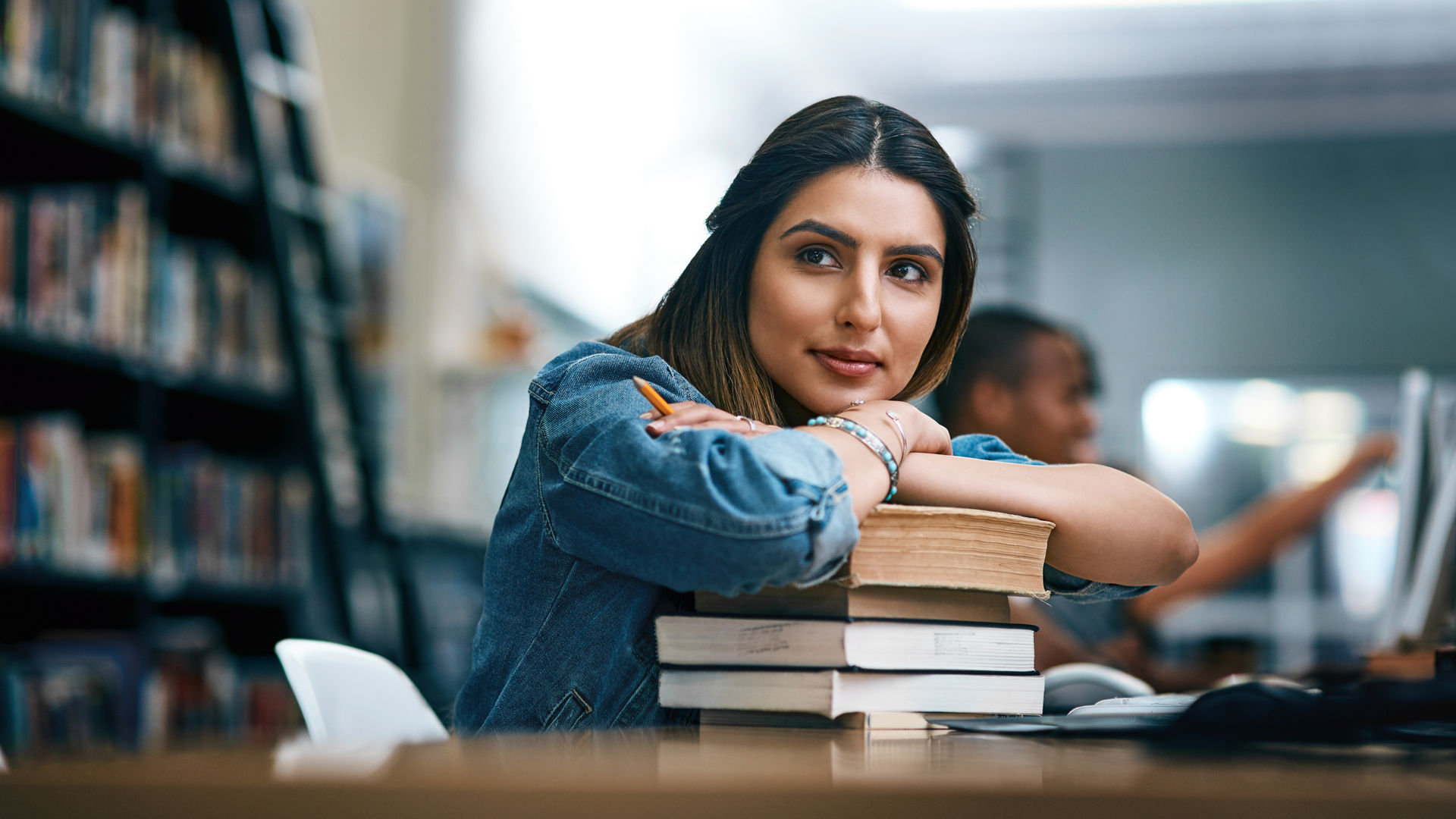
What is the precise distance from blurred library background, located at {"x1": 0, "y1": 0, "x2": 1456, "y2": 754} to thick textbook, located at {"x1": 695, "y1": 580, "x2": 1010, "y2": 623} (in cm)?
35

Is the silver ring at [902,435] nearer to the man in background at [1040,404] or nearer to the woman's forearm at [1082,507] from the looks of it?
the woman's forearm at [1082,507]

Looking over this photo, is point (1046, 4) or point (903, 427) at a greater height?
point (1046, 4)

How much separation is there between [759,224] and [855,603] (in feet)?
1.20

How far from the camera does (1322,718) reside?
0.53 meters

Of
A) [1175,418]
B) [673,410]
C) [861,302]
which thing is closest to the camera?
[673,410]

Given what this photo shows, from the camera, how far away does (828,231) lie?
931 mm

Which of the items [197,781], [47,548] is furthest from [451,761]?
[47,548]

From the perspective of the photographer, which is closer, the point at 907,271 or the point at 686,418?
the point at 686,418

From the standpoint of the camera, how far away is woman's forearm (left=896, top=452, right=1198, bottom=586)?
0.83m

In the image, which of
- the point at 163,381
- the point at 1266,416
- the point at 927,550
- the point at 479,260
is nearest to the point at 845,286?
the point at 927,550

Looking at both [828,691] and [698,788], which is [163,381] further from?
[698,788]

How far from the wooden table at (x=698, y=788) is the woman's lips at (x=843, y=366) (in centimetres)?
59

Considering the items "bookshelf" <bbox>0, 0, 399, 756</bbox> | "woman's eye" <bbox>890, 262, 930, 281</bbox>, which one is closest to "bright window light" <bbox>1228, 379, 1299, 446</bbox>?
"bookshelf" <bbox>0, 0, 399, 756</bbox>

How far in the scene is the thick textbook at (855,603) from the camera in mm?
730
